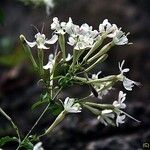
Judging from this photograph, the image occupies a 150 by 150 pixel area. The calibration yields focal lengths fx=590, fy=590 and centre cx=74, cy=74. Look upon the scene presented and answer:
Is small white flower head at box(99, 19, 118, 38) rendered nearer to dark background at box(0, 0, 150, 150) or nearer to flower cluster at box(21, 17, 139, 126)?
flower cluster at box(21, 17, 139, 126)

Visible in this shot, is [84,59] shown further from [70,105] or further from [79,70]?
[70,105]

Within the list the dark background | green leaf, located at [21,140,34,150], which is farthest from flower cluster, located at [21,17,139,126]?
the dark background

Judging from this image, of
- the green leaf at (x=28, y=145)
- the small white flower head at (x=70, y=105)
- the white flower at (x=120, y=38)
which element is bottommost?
the green leaf at (x=28, y=145)

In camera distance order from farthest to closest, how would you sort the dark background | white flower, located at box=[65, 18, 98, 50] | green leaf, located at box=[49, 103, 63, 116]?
1. the dark background
2. green leaf, located at box=[49, 103, 63, 116]
3. white flower, located at box=[65, 18, 98, 50]

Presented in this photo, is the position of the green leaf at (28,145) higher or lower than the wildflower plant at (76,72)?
lower

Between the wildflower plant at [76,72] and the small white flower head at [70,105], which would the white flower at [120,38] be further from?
the small white flower head at [70,105]

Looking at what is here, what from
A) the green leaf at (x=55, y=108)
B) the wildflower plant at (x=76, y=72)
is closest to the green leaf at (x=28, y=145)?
the wildflower plant at (x=76, y=72)

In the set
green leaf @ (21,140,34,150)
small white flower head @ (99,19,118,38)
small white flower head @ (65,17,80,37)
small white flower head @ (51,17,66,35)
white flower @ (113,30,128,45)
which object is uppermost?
small white flower head @ (51,17,66,35)

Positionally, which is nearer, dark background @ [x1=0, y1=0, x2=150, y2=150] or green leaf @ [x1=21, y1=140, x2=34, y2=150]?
green leaf @ [x1=21, y1=140, x2=34, y2=150]
